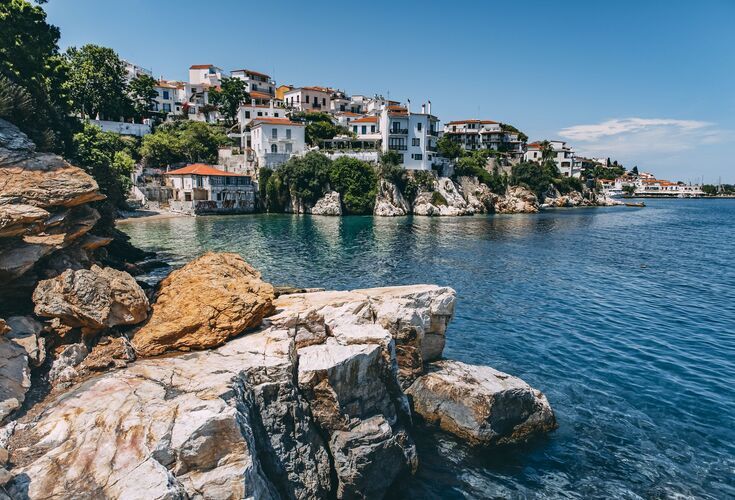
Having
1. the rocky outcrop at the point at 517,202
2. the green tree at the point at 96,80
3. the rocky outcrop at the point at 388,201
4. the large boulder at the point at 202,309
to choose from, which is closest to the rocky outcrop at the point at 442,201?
the rocky outcrop at the point at 388,201

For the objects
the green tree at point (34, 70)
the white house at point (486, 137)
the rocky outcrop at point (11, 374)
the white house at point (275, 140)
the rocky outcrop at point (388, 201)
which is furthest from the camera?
the white house at point (486, 137)

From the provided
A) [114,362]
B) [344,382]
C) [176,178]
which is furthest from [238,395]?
[176,178]

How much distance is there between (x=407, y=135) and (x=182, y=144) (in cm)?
5269

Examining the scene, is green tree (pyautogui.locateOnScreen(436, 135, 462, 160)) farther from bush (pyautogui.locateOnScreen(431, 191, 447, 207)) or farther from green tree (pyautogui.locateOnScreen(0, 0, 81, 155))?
green tree (pyautogui.locateOnScreen(0, 0, 81, 155))

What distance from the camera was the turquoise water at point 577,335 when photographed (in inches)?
540

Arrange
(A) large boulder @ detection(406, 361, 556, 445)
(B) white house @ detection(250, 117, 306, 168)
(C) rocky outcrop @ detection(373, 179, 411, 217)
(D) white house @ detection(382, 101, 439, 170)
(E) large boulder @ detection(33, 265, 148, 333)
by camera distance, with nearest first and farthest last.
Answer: (E) large boulder @ detection(33, 265, 148, 333) < (A) large boulder @ detection(406, 361, 556, 445) < (C) rocky outcrop @ detection(373, 179, 411, 217) < (B) white house @ detection(250, 117, 306, 168) < (D) white house @ detection(382, 101, 439, 170)

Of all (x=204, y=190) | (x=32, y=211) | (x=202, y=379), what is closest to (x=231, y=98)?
(x=204, y=190)

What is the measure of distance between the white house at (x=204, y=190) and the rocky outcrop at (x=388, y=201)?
96.5 ft

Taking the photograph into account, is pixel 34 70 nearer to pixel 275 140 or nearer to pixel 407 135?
pixel 275 140

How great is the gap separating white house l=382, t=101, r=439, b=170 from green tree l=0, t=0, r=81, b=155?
253 feet

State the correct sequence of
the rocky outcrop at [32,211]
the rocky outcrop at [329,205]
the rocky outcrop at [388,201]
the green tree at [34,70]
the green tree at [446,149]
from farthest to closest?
the green tree at [446,149] < the rocky outcrop at [388,201] < the rocky outcrop at [329,205] < the green tree at [34,70] < the rocky outcrop at [32,211]

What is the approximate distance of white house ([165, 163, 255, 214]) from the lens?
83500 millimetres

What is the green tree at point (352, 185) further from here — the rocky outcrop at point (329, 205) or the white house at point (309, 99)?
the white house at point (309, 99)

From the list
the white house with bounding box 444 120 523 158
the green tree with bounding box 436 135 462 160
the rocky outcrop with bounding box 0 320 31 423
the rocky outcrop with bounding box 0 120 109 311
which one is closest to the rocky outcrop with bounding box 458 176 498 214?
the green tree with bounding box 436 135 462 160
